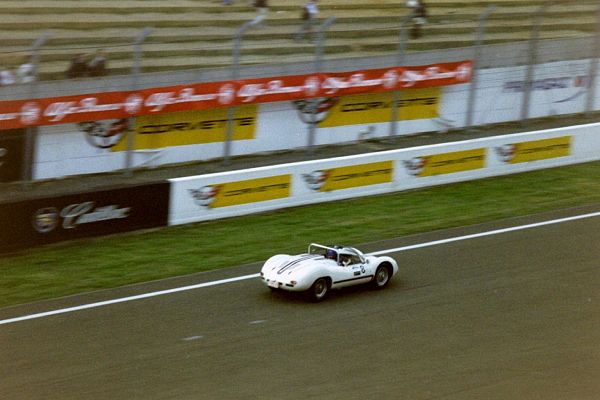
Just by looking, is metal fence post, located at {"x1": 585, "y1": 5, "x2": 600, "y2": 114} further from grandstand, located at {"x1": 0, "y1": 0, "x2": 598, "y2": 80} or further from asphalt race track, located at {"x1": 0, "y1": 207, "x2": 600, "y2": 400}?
asphalt race track, located at {"x1": 0, "y1": 207, "x2": 600, "y2": 400}

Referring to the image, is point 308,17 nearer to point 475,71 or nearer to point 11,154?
point 475,71

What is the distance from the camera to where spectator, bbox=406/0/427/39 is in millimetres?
20781

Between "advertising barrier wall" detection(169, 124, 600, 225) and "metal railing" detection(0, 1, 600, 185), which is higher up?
Answer: "metal railing" detection(0, 1, 600, 185)

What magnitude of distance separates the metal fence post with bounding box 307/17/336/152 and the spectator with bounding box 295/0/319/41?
72cm

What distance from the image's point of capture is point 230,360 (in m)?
9.12

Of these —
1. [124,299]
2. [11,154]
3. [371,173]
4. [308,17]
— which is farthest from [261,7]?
[124,299]

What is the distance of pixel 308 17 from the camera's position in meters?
22.0

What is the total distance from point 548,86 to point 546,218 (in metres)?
7.88

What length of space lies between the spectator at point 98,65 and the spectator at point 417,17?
295 inches

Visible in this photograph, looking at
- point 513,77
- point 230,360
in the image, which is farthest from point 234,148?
point 230,360

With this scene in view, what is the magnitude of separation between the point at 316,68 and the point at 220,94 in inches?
93.0

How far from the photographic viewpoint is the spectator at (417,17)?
20.8m

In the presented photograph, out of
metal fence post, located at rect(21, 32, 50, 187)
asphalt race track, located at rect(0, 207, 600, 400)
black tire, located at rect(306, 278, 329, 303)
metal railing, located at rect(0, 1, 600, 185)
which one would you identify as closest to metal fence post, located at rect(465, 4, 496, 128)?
metal railing, located at rect(0, 1, 600, 185)

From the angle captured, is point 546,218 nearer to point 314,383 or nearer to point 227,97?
point 227,97
